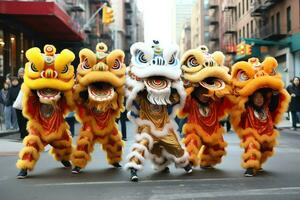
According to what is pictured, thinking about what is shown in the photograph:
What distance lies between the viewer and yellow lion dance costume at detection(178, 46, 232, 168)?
9047 mm

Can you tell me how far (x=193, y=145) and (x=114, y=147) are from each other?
1465 millimetres

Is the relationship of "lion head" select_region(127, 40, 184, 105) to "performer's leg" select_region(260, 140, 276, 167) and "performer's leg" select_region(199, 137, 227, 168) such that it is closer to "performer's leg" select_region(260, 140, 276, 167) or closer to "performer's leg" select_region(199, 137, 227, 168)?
"performer's leg" select_region(199, 137, 227, 168)

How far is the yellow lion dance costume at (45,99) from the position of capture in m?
8.80

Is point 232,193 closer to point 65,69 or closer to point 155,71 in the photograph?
point 155,71

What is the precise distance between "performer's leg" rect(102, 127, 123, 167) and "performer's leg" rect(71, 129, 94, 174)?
1.49 ft

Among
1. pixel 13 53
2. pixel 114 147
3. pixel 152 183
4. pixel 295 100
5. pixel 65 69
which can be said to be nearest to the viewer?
pixel 152 183

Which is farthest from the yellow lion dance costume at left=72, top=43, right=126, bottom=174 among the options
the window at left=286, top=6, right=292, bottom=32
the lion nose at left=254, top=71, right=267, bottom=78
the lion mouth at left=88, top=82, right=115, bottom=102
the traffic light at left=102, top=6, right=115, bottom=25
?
the window at left=286, top=6, right=292, bottom=32

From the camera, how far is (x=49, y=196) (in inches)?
285

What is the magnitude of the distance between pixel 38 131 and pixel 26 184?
1097 mm

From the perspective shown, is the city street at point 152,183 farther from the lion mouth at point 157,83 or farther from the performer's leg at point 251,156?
the lion mouth at point 157,83

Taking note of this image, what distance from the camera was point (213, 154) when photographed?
30.7 ft

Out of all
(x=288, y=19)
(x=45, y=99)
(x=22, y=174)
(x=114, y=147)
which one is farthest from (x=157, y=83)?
(x=288, y=19)

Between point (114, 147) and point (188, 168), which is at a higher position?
point (114, 147)

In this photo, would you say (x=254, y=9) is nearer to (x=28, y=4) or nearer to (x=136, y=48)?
(x=28, y=4)
